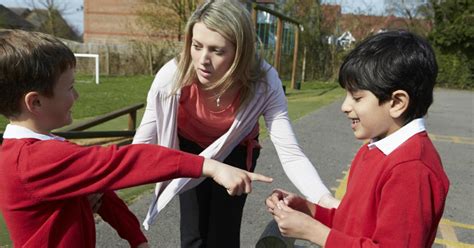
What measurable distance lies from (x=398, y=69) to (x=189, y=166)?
778 mm

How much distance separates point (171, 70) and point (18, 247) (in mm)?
1220

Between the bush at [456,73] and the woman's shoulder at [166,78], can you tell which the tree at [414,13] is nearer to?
the bush at [456,73]

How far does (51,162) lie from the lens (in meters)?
1.56

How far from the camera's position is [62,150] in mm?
1580

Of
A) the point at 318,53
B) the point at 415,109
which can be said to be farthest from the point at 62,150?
the point at 318,53

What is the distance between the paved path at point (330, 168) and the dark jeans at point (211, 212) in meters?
1.15

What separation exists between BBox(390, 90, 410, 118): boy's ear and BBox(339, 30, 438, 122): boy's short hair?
0.6 inches

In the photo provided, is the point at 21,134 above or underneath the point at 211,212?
above

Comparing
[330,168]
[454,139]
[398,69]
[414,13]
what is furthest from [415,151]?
[414,13]

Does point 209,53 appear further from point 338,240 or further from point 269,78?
point 338,240

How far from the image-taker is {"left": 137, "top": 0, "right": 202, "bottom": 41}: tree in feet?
88.6

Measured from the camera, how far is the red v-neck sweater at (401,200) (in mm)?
1428

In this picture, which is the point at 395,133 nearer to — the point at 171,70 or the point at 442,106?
the point at 171,70

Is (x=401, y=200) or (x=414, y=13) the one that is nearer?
(x=401, y=200)
